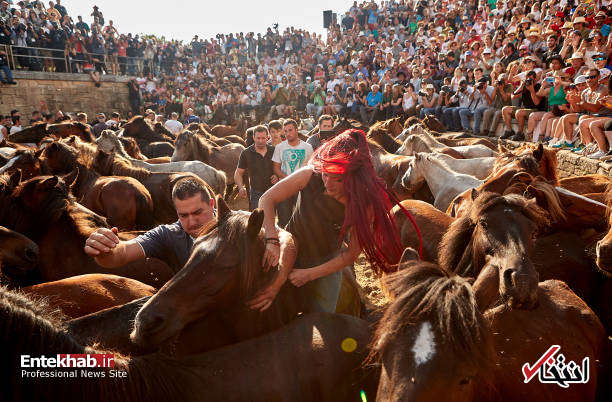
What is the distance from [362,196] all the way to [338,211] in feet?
A: 0.92

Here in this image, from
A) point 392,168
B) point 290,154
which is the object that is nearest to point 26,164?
point 290,154

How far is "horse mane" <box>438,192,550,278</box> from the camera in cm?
290

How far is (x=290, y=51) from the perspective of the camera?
93.7 ft

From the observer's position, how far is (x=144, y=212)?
19.7ft

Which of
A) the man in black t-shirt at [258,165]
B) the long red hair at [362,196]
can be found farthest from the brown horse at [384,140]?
the long red hair at [362,196]

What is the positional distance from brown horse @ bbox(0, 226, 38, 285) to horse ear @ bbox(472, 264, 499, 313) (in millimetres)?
3012

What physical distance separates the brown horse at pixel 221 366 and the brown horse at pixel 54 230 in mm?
1982

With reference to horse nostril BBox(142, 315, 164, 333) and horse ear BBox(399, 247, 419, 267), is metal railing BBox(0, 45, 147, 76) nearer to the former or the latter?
horse nostril BBox(142, 315, 164, 333)

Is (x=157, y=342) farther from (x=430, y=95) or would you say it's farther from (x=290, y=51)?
(x=290, y=51)

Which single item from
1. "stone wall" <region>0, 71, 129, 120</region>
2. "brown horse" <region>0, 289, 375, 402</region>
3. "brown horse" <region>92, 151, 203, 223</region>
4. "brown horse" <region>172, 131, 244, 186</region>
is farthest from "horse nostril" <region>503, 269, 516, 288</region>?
"stone wall" <region>0, 71, 129, 120</region>

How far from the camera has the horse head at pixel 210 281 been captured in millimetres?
2035

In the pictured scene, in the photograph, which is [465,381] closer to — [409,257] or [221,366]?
[409,257]

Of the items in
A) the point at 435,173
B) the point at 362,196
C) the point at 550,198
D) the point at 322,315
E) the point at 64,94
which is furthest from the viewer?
the point at 64,94

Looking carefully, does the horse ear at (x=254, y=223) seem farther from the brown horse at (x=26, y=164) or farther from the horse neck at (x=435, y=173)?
the brown horse at (x=26, y=164)
